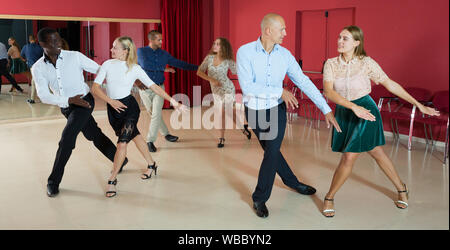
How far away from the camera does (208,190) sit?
4418 millimetres

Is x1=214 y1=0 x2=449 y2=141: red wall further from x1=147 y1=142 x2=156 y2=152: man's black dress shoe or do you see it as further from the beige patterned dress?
x1=147 y1=142 x2=156 y2=152: man's black dress shoe

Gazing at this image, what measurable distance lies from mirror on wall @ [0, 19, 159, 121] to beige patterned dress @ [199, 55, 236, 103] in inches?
110

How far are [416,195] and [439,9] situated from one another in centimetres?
303

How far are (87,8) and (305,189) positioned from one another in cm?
611

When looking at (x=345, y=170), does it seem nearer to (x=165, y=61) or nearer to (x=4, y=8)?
(x=165, y=61)

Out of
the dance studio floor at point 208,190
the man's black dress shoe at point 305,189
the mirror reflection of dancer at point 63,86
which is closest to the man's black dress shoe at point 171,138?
the dance studio floor at point 208,190

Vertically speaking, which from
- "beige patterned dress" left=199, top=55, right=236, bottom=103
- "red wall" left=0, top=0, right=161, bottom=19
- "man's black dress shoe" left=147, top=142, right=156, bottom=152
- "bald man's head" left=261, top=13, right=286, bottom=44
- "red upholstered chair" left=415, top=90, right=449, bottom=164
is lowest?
"man's black dress shoe" left=147, top=142, right=156, bottom=152

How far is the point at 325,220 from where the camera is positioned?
11.9ft

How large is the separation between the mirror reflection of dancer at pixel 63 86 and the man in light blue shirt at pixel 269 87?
5.19 feet

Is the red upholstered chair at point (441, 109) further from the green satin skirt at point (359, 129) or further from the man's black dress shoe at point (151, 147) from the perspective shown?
the man's black dress shoe at point (151, 147)

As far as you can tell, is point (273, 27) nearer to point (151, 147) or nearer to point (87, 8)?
point (151, 147)

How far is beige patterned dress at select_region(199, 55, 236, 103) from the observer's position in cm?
591

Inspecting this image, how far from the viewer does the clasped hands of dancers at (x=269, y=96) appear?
3.47 m

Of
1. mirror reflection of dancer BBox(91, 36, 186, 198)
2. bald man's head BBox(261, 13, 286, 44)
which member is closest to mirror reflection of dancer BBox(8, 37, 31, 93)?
mirror reflection of dancer BBox(91, 36, 186, 198)
